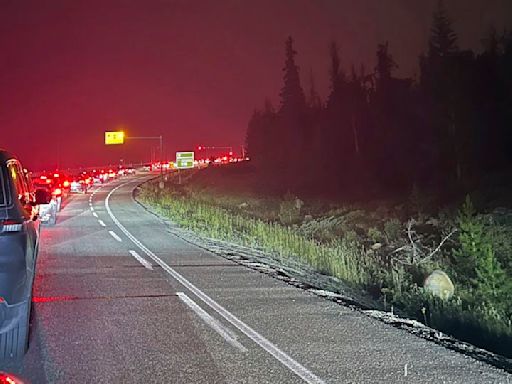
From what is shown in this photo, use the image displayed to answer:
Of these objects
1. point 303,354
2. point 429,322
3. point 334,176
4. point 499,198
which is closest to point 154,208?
point 499,198

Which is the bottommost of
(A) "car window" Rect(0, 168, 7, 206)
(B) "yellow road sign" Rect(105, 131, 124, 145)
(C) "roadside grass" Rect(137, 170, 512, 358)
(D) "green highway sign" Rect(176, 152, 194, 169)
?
(C) "roadside grass" Rect(137, 170, 512, 358)

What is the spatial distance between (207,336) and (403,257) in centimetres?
1565

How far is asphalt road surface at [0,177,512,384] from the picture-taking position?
21.5 feet

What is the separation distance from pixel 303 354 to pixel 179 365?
145cm

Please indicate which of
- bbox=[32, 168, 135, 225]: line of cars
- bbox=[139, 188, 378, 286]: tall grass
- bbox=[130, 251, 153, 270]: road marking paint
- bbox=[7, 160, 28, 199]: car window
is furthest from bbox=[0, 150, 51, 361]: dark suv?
bbox=[139, 188, 378, 286]: tall grass

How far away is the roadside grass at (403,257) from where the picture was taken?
37.9ft

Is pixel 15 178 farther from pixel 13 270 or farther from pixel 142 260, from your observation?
pixel 142 260

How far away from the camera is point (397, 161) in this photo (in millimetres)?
67125

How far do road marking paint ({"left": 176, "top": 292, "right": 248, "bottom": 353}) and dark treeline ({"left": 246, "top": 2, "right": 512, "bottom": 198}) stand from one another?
3693cm

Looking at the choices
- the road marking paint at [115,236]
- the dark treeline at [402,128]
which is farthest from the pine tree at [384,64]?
the road marking paint at [115,236]

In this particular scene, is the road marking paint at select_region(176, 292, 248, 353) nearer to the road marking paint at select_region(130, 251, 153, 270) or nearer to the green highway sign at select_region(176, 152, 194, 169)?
the road marking paint at select_region(130, 251, 153, 270)

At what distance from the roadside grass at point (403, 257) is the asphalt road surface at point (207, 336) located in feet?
8.31

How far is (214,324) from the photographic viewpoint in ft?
29.1

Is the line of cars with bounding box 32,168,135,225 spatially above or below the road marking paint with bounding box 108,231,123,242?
above
